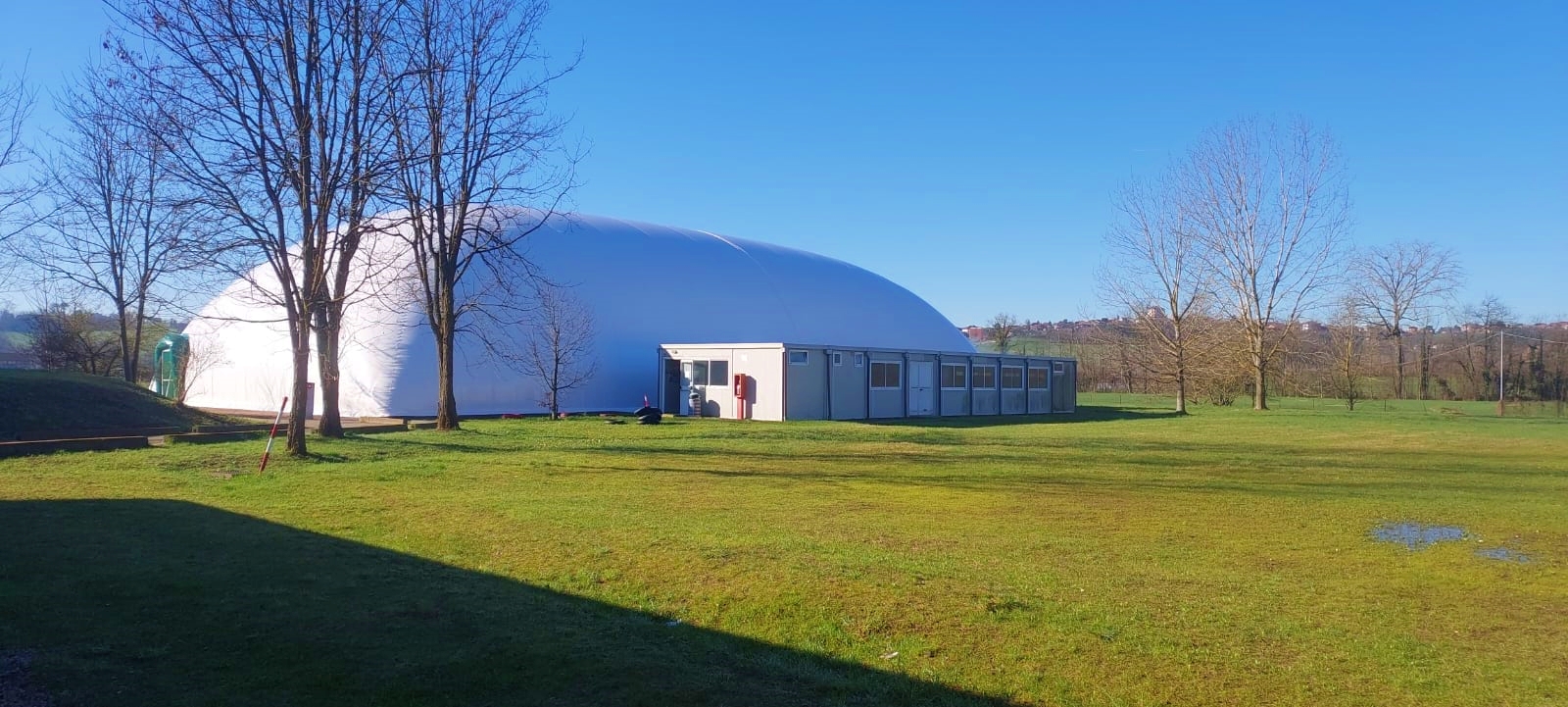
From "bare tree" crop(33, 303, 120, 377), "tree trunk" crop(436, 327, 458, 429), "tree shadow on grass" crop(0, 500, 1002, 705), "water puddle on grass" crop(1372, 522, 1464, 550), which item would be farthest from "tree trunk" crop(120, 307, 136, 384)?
"water puddle on grass" crop(1372, 522, 1464, 550)

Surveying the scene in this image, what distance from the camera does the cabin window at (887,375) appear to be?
124 feet

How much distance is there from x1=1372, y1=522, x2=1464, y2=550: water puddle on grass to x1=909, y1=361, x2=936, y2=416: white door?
27.5 meters

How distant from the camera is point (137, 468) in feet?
50.1

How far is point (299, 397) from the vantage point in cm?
1777

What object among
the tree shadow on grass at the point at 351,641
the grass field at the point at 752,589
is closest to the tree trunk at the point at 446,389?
the grass field at the point at 752,589

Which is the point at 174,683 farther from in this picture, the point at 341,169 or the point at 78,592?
the point at 341,169

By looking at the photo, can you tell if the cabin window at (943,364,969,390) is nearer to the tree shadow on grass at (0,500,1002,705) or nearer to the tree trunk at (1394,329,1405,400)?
the tree shadow on grass at (0,500,1002,705)

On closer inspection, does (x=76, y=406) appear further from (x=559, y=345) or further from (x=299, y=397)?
(x=559, y=345)

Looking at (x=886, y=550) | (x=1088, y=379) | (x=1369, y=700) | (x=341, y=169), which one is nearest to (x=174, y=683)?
(x=886, y=550)

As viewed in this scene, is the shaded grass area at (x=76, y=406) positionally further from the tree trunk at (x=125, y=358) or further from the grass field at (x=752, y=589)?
the tree trunk at (x=125, y=358)

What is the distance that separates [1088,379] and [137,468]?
81003 millimetres

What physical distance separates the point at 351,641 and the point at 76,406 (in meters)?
21.4

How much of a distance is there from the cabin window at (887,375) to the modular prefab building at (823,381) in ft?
0.13

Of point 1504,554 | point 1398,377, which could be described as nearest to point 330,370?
point 1504,554
